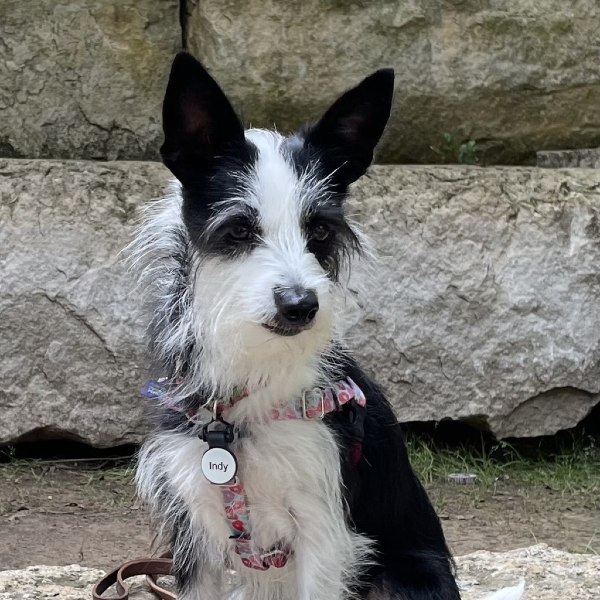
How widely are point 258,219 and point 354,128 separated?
14.2 inches

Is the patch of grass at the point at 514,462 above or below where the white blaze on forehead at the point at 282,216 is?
below

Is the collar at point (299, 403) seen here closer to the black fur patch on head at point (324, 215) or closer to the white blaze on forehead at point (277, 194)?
the black fur patch on head at point (324, 215)

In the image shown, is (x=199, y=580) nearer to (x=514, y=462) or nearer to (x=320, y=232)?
(x=320, y=232)

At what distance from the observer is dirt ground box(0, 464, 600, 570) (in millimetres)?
3881

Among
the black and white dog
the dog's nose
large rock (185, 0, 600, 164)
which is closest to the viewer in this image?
the dog's nose

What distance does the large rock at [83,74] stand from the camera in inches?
170

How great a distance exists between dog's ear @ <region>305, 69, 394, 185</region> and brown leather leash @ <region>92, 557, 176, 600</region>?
1433 millimetres

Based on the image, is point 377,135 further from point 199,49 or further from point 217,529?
point 199,49

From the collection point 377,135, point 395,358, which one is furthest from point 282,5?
point 377,135

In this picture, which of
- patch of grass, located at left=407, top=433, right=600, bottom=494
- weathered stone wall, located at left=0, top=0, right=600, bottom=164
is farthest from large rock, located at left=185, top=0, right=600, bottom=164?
patch of grass, located at left=407, top=433, right=600, bottom=494

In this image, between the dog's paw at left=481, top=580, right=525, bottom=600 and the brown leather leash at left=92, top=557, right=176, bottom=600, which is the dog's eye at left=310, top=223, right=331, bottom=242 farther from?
the brown leather leash at left=92, top=557, right=176, bottom=600

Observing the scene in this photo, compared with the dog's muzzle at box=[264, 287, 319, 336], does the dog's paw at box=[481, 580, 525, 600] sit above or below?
below

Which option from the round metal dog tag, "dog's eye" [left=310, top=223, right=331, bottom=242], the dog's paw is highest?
"dog's eye" [left=310, top=223, right=331, bottom=242]

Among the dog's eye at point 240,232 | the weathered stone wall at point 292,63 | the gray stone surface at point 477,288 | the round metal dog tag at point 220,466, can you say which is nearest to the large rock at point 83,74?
the weathered stone wall at point 292,63
